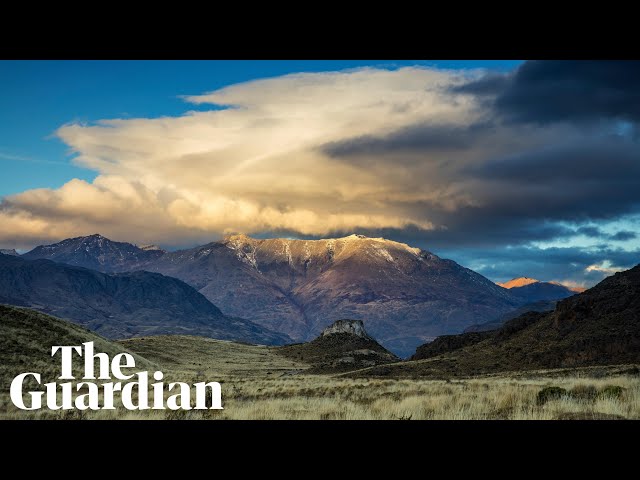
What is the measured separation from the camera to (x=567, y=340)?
75188 millimetres

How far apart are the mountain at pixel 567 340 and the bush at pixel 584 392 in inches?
1871

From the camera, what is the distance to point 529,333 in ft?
280

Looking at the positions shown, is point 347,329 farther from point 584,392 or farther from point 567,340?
point 584,392

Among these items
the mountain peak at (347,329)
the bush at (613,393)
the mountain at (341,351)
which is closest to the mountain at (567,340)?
the mountain at (341,351)

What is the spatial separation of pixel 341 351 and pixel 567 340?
71.7 meters

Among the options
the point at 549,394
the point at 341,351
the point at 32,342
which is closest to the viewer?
the point at 549,394

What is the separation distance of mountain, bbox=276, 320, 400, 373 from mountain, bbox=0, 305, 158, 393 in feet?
174

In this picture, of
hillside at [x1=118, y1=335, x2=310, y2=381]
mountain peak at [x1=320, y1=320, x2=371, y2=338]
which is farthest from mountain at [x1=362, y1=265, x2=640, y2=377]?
mountain peak at [x1=320, y1=320, x2=371, y2=338]

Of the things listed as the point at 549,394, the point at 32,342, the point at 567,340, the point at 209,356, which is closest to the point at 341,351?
the point at 209,356
